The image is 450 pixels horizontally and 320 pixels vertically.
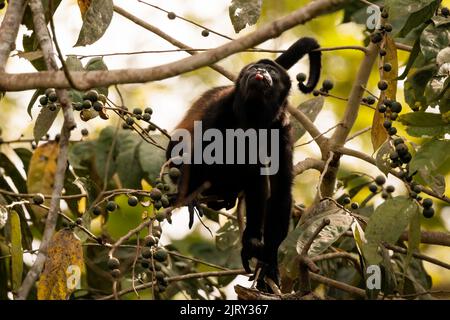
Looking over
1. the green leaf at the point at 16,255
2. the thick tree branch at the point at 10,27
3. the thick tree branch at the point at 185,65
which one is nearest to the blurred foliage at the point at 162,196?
the green leaf at the point at 16,255

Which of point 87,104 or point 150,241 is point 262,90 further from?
point 150,241

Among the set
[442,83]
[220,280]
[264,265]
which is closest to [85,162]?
[220,280]

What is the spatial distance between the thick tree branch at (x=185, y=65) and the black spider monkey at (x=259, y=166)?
228cm

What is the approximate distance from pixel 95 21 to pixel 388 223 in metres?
1.83

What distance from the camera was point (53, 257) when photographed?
3600mm

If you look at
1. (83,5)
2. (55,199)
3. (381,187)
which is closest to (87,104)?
(83,5)

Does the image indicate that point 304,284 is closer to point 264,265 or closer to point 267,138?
point 264,265

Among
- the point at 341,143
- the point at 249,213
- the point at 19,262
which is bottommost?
the point at 19,262

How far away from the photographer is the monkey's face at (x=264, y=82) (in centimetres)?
525

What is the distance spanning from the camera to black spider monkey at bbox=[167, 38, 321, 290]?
5234 millimetres

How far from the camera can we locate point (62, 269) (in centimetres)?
355

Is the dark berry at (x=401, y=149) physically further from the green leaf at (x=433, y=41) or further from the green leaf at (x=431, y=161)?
the green leaf at (x=433, y=41)

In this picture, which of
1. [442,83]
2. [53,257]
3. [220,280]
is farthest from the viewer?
[220,280]
